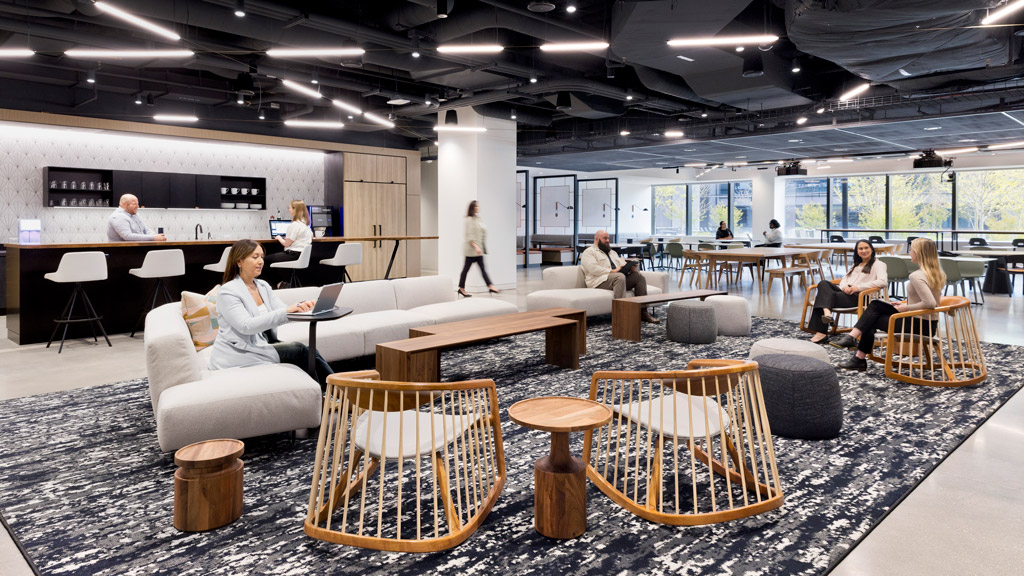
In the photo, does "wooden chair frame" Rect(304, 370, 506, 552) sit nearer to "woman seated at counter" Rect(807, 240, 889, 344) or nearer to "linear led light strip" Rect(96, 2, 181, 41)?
"linear led light strip" Rect(96, 2, 181, 41)

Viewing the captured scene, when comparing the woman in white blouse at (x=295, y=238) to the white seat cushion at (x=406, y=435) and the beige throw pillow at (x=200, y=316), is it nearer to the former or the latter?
the beige throw pillow at (x=200, y=316)

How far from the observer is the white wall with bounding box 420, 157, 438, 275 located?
58.7ft

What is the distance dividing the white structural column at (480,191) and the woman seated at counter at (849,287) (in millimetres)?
6532

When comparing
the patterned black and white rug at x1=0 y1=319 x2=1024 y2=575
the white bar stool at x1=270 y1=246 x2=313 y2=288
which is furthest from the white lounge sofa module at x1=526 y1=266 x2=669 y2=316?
the white bar stool at x1=270 y1=246 x2=313 y2=288

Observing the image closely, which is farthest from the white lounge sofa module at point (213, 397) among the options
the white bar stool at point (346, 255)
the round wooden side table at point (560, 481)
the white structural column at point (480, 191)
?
the white structural column at point (480, 191)

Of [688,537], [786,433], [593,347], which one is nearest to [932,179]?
[593,347]

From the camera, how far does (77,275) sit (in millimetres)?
6871

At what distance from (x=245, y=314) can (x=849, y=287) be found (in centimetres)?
615

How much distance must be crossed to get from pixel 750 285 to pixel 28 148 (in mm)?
13923

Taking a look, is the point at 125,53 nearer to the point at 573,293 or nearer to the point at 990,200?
the point at 573,293

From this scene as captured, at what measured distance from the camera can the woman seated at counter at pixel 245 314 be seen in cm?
398

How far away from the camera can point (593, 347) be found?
708 cm

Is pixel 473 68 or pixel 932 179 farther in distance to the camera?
pixel 932 179

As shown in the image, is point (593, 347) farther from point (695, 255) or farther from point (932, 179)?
point (932, 179)
